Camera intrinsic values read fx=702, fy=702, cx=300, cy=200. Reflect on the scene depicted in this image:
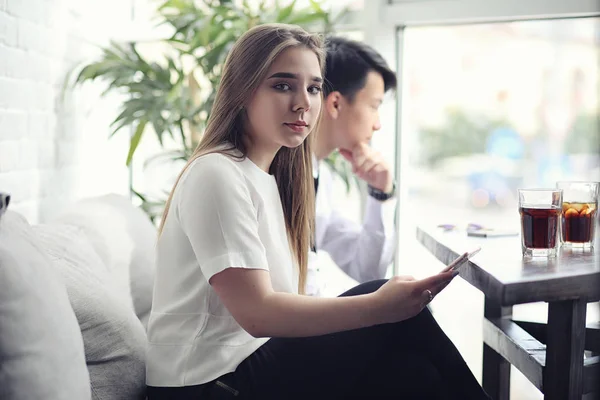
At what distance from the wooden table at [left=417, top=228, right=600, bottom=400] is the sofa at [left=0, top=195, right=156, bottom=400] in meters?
0.69

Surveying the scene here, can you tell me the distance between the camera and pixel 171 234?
137 cm

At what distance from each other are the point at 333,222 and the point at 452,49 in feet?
2.97

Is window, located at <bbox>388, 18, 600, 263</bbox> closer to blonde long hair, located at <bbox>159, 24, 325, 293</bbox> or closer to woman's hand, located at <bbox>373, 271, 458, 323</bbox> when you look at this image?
blonde long hair, located at <bbox>159, 24, 325, 293</bbox>

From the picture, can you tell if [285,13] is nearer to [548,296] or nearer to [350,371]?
[350,371]

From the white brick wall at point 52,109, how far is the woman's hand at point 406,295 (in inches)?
47.6

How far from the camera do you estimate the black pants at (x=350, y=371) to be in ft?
4.27

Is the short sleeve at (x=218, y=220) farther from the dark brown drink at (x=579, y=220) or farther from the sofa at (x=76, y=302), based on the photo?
the dark brown drink at (x=579, y=220)

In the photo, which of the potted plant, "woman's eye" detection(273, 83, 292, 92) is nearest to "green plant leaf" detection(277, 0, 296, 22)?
the potted plant

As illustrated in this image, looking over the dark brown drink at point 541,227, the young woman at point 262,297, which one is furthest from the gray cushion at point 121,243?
the dark brown drink at point 541,227

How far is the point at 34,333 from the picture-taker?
1111mm

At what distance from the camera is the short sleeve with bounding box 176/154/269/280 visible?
1.25 metres

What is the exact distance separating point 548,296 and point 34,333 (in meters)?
0.83

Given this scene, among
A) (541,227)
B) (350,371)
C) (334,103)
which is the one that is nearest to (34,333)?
(350,371)

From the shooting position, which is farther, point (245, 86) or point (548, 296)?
point (245, 86)
